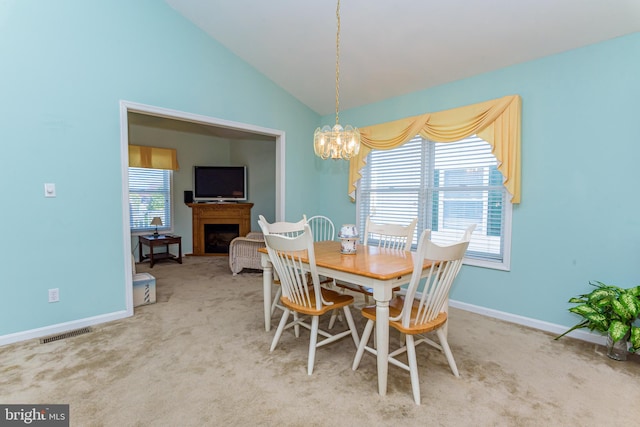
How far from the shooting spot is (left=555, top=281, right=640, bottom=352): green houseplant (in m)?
2.13

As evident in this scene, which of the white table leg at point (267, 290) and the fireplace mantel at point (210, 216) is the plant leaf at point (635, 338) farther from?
the fireplace mantel at point (210, 216)

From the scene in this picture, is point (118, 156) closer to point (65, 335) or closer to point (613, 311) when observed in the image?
point (65, 335)

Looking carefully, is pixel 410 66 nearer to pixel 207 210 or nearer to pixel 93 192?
pixel 93 192

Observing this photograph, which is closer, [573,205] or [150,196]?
[573,205]

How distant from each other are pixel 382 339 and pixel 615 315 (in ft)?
6.03

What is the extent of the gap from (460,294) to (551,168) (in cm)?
153

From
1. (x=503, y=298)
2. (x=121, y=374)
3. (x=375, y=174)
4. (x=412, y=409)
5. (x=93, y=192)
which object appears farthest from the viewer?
(x=375, y=174)

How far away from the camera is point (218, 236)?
6492 mm

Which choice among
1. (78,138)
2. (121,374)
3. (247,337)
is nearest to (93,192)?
(78,138)

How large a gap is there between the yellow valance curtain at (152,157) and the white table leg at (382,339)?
5362 millimetres

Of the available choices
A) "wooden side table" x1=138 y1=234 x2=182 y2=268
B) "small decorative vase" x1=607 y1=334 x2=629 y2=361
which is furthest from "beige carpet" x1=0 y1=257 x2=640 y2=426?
"wooden side table" x1=138 y1=234 x2=182 y2=268

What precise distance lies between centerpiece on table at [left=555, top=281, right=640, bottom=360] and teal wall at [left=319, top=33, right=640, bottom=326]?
9.8 inches

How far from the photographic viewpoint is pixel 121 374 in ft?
6.77

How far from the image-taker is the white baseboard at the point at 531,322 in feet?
8.38
